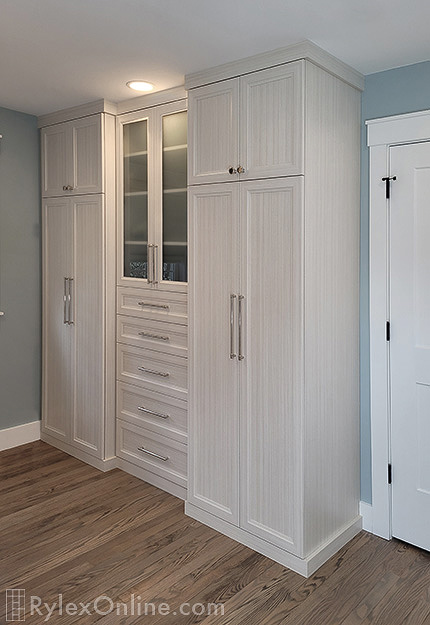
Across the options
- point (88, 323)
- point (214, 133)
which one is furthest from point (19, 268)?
point (214, 133)

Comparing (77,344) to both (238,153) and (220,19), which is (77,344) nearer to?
(238,153)

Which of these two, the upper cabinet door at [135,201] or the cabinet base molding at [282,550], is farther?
the upper cabinet door at [135,201]

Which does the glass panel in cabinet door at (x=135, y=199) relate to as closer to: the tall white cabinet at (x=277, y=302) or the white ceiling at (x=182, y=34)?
the white ceiling at (x=182, y=34)

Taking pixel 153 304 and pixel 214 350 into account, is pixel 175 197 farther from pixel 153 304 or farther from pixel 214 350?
pixel 214 350

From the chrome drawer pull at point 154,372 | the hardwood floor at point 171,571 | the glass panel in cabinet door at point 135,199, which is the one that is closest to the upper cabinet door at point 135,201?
the glass panel in cabinet door at point 135,199

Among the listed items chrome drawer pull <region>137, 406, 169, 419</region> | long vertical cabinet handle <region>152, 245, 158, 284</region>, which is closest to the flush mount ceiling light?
long vertical cabinet handle <region>152, 245, 158, 284</region>

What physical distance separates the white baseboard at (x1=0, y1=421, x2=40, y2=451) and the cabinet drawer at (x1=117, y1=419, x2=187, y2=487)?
2.87 feet

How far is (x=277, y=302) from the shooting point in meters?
2.59

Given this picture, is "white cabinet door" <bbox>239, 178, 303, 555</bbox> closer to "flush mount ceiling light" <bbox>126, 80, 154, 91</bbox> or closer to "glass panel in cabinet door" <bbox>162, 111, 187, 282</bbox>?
"glass panel in cabinet door" <bbox>162, 111, 187, 282</bbox>

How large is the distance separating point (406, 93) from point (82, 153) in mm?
2118

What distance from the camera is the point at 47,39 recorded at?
8.20 feet

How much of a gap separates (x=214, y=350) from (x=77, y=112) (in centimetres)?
199

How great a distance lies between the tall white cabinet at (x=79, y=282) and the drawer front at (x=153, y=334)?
109 mm

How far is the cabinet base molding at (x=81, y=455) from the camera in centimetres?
370
